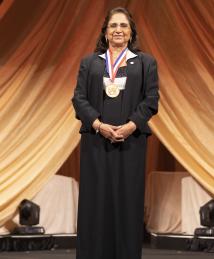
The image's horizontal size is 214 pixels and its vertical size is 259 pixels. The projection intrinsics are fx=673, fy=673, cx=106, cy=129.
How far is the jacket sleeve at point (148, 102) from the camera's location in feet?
11.9

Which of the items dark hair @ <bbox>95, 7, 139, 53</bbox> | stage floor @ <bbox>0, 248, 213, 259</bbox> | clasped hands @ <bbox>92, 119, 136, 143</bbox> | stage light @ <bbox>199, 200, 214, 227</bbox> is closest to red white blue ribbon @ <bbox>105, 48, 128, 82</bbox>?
dark hair @ <bbox>95, 7, 139, 53</bbox>

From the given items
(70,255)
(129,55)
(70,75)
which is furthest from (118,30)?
(70,255)

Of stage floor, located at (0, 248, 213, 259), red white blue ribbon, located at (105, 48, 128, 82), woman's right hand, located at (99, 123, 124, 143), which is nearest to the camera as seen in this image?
woman's right hand, located at (99, 123, 124, 143)

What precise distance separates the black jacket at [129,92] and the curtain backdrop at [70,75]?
1.75 m

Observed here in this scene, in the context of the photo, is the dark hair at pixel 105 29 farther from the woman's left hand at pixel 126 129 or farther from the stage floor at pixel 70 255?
the stage floor at pixel 70 255

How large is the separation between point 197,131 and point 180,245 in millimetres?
983

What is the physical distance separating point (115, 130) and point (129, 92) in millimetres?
235

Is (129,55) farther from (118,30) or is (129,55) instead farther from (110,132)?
(110,132)

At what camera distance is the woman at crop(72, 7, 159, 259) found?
3633 millimetres

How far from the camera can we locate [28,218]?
17.9ft

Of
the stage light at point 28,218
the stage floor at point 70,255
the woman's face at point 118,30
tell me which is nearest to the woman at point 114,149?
the woman's face at point 118,30

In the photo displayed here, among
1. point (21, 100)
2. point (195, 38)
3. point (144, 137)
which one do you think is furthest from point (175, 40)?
point (144, 137)

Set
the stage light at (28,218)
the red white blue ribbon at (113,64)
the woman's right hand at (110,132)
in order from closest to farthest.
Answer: the woman's right hand at (110,132) → the red white blue ribbon at (113,64) → the stage light at (28,218)

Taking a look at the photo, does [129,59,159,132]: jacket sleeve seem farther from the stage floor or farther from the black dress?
the stage floor
